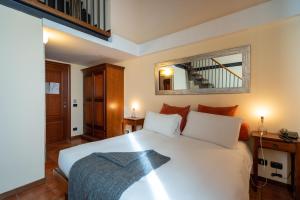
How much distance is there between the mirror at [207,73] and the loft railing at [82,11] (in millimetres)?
1384

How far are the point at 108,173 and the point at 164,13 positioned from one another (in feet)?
7.63

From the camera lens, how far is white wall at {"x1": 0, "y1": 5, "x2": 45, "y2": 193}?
1.72m

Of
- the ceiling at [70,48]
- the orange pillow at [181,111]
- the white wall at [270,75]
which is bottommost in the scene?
the orange pillow at [181,111]

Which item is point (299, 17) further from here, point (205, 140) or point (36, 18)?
point (36, 18)

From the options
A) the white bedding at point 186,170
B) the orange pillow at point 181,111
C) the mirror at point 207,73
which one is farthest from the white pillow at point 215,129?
the mirror at point 207,73

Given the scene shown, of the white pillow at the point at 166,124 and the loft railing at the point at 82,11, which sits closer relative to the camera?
the loft railing at the point at 82,11

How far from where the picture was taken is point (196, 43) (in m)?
2.67

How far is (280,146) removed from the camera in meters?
1.68

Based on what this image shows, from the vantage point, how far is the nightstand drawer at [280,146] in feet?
5.31

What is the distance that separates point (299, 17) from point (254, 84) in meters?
0.93

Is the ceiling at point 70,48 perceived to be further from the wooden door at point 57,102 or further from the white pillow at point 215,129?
the white pillow at point 215,129

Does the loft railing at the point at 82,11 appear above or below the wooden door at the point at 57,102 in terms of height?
above

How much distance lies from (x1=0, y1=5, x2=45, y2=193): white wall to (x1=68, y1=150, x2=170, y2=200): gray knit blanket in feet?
3.62

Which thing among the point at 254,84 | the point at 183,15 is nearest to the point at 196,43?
the point at 183,15
